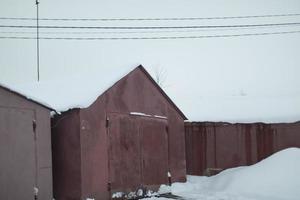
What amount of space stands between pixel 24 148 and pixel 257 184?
7.29 meters

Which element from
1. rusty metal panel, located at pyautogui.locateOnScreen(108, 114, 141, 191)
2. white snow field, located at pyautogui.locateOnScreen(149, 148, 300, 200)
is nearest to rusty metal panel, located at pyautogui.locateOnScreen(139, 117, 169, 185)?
rusty metal panel, located at pyautogui.locateOnScreen(108, 114, 141, 191)

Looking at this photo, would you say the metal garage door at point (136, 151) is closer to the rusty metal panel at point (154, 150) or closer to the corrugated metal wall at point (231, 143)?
the rusty metal panel at point (154, 150)

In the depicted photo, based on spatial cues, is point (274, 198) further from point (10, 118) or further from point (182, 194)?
point (10, 118)

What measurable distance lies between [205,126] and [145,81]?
4285 mm

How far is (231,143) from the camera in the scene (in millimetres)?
16906

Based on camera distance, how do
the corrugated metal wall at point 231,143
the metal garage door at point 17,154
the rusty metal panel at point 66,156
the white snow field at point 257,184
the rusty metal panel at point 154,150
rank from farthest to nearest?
the corrugated metal wall at point 231,143 → the rusty metal panel at point 154,150 → the white snow field at point 257,184 → the rusty metal panel at point 66,156 → the metal garage door at point 17,154

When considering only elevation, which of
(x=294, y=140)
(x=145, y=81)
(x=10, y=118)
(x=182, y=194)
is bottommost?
(x=182, y=194)

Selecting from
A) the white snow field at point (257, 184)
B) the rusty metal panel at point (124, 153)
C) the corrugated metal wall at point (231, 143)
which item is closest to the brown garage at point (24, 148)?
the rusty metal panel at point (124, 153)

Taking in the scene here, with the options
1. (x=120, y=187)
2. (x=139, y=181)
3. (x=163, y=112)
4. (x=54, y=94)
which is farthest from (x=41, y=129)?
(x=163, y=112)

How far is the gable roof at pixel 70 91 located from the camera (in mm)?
11055

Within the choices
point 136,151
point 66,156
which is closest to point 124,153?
point 136,151

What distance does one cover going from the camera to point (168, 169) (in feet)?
48.0

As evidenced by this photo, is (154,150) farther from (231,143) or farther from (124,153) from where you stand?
(231,143)

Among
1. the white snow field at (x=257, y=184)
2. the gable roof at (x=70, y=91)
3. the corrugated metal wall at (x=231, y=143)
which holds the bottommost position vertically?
the white snow field at (x=257, y=184)
